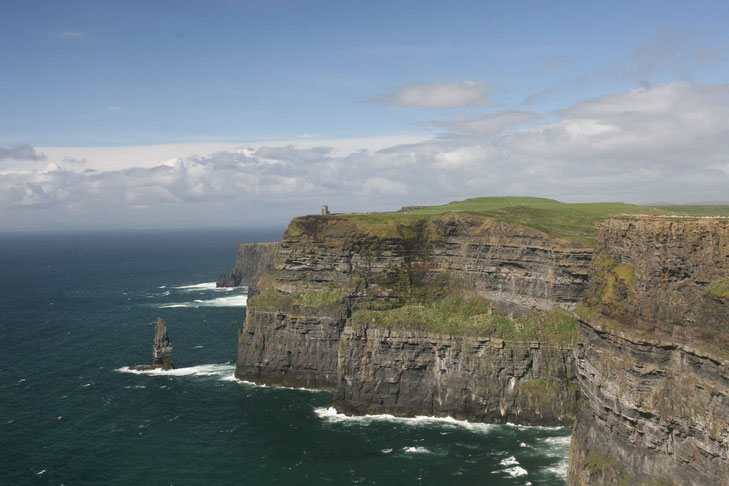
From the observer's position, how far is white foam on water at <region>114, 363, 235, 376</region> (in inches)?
3201

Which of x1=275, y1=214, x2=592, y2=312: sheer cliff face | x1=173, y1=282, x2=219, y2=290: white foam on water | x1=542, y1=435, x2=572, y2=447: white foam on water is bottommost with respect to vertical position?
x1=542, y1=435, x2=572, y2=447: white foam on water

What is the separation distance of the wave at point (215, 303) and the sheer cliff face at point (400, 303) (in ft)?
186

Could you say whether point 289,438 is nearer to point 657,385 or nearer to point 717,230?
point 657,385

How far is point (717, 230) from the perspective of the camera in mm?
31547

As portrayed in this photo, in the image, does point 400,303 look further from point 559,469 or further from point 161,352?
point 161,352

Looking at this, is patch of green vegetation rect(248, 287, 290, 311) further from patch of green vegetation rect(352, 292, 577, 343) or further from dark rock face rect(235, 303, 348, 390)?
patch of green vegetation rect(352, 292, 577, 343)

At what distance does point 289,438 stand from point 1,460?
28.8 meters

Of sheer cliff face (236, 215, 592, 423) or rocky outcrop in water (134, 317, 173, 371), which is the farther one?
rocky outcrop in water (134, 317, 173, 371)

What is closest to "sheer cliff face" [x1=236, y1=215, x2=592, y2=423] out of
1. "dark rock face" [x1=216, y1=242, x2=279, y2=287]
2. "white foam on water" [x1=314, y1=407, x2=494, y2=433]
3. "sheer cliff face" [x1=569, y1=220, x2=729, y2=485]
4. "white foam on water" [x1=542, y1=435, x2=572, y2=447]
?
"white foam on water" [x1=314, y1=407, x2=494, y2=433]

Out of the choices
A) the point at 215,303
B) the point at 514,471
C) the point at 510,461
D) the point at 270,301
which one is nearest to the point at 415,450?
the point at 510,461

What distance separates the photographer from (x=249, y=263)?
16462 cm

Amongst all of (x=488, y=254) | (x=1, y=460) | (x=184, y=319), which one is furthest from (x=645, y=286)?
(x=184, y=319)

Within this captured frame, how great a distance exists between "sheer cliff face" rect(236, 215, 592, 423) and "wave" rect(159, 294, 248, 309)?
5665cm

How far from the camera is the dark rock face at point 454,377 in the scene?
6125 cm
